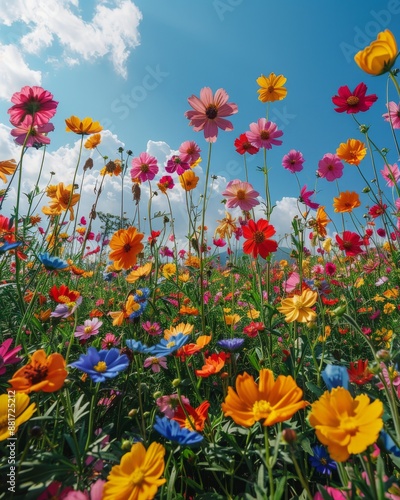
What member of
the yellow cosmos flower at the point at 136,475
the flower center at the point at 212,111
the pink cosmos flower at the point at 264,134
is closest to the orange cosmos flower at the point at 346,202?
the pink cosmos flower at the point at 264,134

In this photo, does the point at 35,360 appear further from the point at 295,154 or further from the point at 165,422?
the point at 295,154

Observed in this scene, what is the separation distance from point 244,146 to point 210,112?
52 centimetres

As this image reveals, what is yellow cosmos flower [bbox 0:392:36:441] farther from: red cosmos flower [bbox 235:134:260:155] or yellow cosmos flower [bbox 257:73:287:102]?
yellow cosmos flower [bbox 257:73:287:102]

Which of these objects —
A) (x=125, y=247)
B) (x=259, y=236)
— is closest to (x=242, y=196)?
(x=259, y=236)

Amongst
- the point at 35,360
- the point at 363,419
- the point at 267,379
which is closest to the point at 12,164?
the point at 35,360

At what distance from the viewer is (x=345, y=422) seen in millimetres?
520

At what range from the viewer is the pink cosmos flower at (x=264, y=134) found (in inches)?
69.5

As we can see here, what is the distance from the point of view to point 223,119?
57.9 inches

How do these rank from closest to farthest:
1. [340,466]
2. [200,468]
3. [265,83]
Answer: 1. [340,466]
2. [200,468]
3. [265,83]

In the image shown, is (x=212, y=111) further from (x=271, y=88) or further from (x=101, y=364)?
(x=101, y=364)

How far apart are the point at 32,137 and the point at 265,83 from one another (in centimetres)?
133

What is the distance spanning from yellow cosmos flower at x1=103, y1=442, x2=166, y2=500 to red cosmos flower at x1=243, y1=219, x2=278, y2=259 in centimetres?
92

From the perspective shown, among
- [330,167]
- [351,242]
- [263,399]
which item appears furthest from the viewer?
[330,167]

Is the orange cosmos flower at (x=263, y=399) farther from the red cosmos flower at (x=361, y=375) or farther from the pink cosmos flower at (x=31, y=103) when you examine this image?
the pink cosmos flower at (x=31, y=103)
